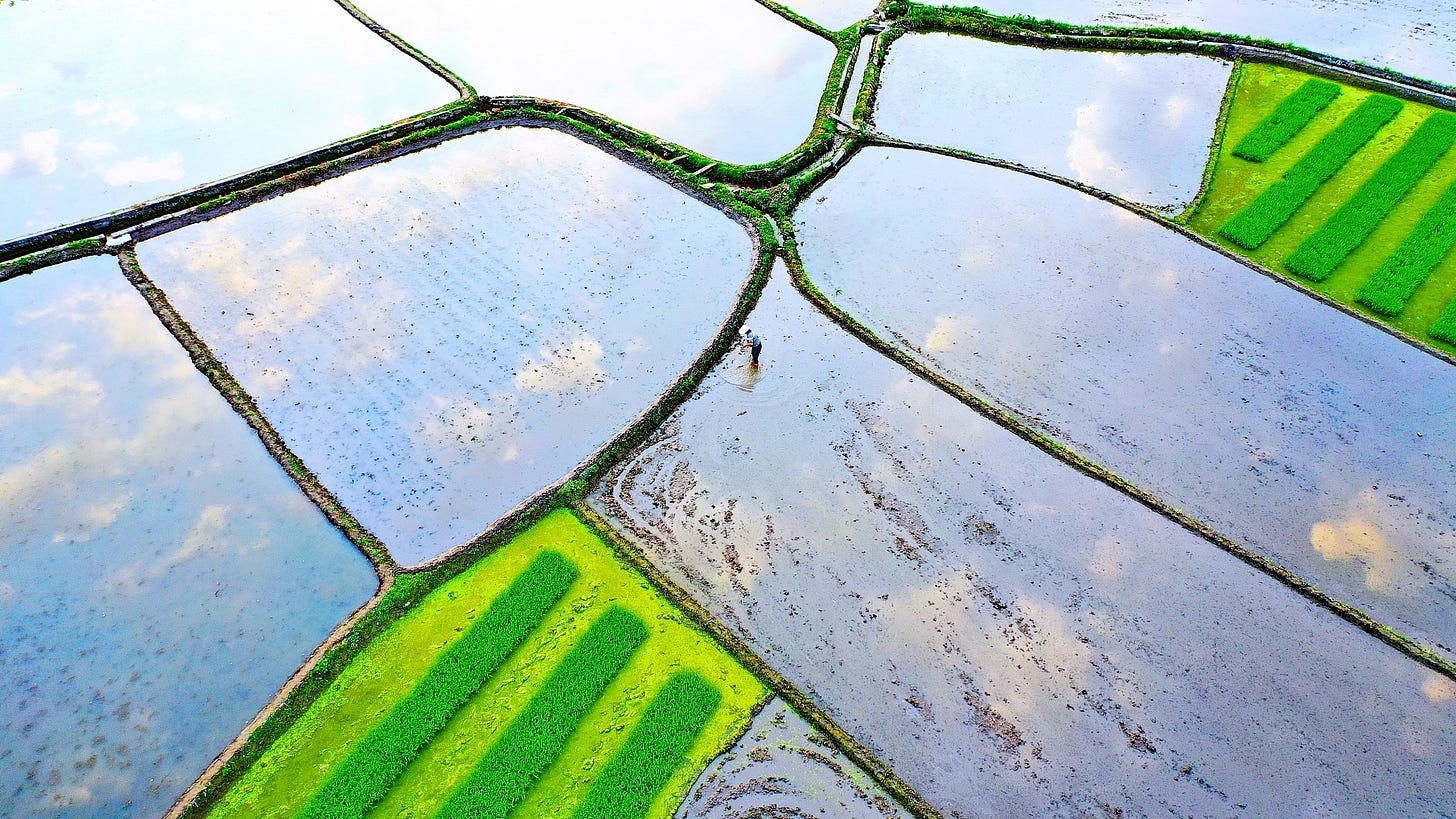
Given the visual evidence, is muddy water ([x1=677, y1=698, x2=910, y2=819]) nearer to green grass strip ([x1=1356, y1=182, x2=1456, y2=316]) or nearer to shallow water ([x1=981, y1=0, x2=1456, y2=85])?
green grass strip ([x1=1356, y1=182, x2=1456, y2=316])

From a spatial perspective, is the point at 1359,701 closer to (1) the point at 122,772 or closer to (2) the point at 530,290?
(2) the point at 530,290

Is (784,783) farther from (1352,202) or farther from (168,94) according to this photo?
(168,94)

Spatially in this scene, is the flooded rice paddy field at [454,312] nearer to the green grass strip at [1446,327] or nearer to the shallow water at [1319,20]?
the green grass strip at [1446,327]

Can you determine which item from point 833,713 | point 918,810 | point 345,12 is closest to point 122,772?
point 833,713

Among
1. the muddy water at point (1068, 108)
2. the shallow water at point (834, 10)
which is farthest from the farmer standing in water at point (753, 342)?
the shallow water at point (834, 10)

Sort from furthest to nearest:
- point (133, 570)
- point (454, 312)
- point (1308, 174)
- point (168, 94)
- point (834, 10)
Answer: point (834, 10) < point (168, 94) < point (1308, 174) < point (454, 312) < point (133, 570)

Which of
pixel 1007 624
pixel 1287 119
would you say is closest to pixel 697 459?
pixel 1007 624
